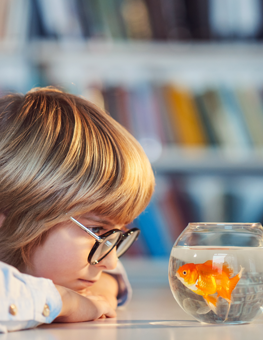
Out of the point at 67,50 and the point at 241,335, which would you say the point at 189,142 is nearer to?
the point at 67,50

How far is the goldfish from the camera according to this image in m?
0.66

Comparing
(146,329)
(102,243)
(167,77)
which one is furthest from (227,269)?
(167,77)

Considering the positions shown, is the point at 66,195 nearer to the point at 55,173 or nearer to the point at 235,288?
the point at 55,173

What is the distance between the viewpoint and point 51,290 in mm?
749

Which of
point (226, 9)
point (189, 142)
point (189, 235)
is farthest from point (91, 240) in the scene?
point (226, 9)

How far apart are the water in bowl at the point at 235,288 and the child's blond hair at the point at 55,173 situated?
242 mm

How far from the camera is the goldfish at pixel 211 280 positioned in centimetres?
66

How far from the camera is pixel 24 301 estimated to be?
715 mm

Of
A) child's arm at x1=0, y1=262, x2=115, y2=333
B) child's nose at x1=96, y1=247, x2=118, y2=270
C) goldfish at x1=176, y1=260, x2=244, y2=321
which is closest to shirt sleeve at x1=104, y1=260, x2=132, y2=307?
child's nose at x1=96, y1=247, x2=118, y2=270

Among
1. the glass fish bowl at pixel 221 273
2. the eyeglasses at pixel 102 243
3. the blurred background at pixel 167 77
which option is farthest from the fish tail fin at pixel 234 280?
the blurred background at pixel 167 77

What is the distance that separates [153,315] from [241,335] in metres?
0.29

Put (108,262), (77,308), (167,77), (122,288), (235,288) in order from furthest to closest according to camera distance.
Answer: (167,77), (122,288), (108,262), (77,308), (235,288)

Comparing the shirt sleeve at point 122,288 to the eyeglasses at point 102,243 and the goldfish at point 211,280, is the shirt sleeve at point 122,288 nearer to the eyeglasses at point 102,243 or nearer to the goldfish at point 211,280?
the eyeglasses at point 102,243

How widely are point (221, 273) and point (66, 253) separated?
14.0 inches
